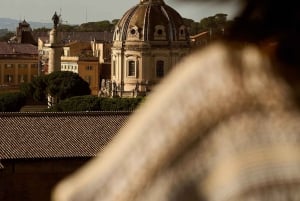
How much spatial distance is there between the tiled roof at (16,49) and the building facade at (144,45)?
13497 millimetres

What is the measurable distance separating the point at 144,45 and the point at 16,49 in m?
16.2

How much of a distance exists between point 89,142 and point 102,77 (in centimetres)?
3117

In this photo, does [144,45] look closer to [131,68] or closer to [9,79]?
[131,68]

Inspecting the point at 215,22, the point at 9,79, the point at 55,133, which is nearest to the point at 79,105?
the point at 55,133

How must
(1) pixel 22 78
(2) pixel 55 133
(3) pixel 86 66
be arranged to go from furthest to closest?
1. (1) pixel 22 78
2. (3) pixel 86 66
3. (2) pixel 55 133

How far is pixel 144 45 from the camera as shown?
123 ft

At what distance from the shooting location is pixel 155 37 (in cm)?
3803

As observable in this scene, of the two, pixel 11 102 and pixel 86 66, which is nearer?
pixel 11 102

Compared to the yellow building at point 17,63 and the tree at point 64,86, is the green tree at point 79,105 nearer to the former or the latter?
the tree at point 64,86

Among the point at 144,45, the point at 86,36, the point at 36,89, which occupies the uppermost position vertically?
the point at 86,36

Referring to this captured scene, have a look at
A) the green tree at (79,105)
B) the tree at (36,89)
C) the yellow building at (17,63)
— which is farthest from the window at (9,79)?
the green tree at (79,105)

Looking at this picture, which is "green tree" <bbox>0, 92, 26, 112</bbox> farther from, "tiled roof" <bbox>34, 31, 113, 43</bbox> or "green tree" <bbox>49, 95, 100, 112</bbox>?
"tiled roof" <bbox>34, 31, 113, 43</bbox>

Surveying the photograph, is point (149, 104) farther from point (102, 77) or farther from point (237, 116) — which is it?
point (102, 77)

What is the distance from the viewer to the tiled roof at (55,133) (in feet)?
50.3
